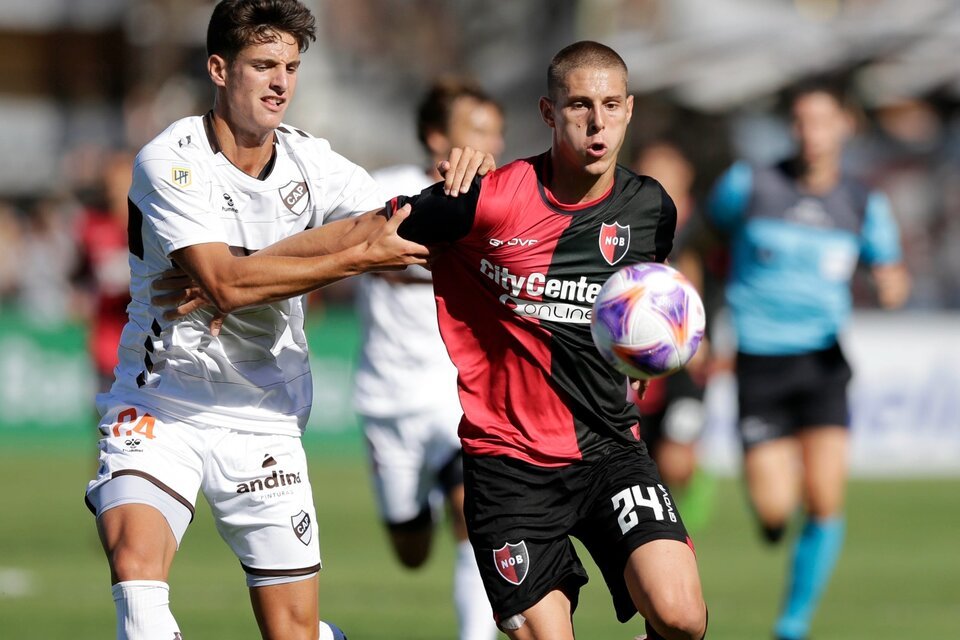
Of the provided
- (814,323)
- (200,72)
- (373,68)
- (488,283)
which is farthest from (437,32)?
(488,283)

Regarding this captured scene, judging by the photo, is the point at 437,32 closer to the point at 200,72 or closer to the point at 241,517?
the point at 200,72

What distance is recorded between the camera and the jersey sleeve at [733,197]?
9812mm

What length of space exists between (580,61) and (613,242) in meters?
0.68

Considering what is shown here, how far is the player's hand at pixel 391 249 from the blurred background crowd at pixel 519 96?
739 centimetres

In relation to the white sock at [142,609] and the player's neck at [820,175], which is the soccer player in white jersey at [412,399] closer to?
the player's neck at [820,175]

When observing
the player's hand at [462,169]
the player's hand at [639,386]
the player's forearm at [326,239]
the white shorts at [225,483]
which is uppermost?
the player's hand at [462,169]

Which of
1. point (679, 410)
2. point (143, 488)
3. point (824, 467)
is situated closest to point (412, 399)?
point (824, 467)

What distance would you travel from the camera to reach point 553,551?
228 inches

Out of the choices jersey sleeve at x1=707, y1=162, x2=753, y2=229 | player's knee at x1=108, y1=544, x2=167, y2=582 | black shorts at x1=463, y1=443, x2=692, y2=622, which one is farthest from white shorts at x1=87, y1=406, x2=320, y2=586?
jersey sleeve at x1=707, y1=162, x2=753, y2=229

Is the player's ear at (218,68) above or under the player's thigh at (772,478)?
above

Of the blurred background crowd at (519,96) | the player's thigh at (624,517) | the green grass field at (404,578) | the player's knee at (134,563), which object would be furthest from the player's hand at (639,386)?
the blurred background crowd at (519,96)

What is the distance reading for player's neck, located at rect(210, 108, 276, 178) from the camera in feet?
19.2

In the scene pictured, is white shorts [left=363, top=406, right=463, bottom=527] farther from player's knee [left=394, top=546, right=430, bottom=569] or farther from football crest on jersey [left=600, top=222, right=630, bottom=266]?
football crest on jersey [left=600, top=222, right=630, bottom=266]

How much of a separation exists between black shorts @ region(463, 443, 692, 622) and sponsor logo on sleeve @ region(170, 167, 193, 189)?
1.48m
